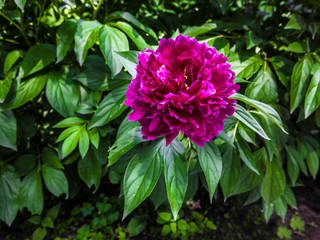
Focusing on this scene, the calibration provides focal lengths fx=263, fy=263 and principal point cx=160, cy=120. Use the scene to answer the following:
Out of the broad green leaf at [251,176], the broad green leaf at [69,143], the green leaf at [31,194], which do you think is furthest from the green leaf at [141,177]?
the green leaf at [31,194]

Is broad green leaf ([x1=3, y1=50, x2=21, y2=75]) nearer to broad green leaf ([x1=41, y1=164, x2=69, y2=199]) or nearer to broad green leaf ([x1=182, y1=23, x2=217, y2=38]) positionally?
broad green leaf ([x1=41, y1=164, x2=69, y2=199])

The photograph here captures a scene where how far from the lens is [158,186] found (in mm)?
1008

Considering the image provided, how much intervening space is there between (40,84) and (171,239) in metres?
1.06

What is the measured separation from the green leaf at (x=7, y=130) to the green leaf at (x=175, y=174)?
661 millimetres

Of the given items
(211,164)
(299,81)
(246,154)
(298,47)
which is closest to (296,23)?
(298,47)

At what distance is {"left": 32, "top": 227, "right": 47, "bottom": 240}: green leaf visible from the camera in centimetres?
138

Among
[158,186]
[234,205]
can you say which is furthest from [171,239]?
[158,186]

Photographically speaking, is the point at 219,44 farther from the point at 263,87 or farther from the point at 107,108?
the point at 107,108

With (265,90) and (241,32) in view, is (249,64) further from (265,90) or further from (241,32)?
(241,32)

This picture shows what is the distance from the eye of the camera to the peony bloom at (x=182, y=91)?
60 centimetres

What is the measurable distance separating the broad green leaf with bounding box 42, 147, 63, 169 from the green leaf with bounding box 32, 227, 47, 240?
388 mm

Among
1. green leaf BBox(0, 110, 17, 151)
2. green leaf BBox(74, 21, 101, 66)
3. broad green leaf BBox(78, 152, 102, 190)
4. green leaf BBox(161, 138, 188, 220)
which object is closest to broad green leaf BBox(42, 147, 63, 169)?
broad green leaf BBox(78, 152, 102, 190)

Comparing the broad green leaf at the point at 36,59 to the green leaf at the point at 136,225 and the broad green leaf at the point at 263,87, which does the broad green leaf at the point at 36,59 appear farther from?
the green leaf at the point at 136,225

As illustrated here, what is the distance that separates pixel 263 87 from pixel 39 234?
51.8 inches
